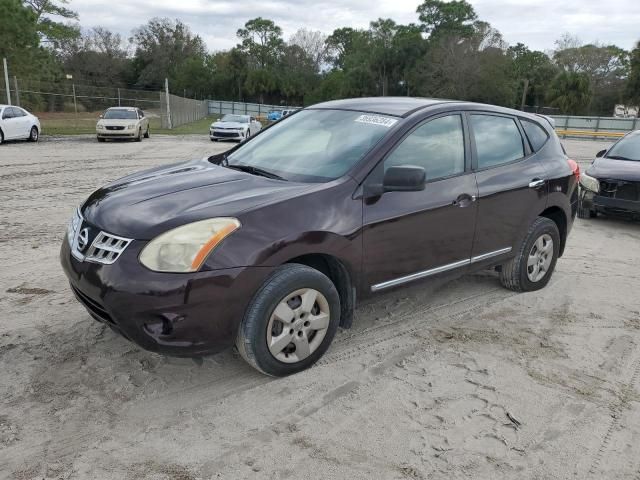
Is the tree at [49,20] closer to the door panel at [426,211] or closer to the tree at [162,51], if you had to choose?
the tree at [162,51]

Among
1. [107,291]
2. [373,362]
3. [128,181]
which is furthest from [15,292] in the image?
[373,362]

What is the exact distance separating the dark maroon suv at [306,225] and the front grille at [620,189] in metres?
3.93

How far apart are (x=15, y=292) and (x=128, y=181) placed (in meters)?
1.77

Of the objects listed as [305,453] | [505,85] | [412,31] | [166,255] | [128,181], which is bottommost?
[305,453]

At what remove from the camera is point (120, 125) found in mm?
21156

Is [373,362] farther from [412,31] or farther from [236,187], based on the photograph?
[412,31]

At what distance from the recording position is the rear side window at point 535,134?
4.96 metres

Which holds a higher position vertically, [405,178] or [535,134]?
[535,134]

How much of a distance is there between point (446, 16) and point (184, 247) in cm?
9019

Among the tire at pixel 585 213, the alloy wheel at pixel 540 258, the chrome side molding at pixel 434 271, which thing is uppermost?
the chrome side molding at pixel 434 271

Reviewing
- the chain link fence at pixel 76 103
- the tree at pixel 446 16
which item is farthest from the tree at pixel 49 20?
the tree at pixel 446 16

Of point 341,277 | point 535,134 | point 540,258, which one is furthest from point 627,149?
point 341,277

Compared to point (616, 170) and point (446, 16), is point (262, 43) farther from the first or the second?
point (616, 170)

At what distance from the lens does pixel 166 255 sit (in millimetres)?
2928
